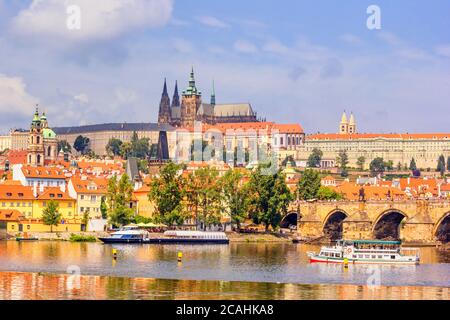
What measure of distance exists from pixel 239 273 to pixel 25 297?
647 inches

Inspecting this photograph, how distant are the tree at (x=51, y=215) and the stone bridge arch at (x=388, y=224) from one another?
22560 mm

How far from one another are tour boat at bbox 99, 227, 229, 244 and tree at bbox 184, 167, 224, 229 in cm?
472

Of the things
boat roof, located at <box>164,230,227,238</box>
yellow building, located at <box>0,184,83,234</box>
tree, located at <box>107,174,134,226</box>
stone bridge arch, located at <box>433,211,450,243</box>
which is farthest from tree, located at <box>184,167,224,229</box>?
stone bridge arch, located at <box>433,211,450,243</box>

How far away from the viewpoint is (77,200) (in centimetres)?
9406

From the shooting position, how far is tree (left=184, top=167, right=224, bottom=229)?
91.8 meters

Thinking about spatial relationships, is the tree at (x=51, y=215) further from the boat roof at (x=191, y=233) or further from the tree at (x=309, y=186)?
the tree at (x=309, y=186)

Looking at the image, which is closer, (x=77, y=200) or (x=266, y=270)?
(x=266, y=270)

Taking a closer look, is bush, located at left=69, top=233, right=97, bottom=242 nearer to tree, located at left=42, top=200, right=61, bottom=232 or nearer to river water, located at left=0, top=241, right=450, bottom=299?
tree, located at left=42, top=200, right=61, bottom=232

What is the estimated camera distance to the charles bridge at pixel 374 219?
83562mm

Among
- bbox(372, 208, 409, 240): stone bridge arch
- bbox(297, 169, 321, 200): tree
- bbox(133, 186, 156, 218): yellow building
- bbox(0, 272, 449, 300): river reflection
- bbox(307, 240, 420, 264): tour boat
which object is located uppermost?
bbox(297, 169, 321, 200): tree

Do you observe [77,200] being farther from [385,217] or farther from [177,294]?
[177,294]

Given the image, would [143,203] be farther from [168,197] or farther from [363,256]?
[363,256]

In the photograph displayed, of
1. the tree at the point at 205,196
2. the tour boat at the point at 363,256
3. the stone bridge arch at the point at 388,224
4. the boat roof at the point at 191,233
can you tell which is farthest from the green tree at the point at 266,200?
the tour boat at the point at 363,256
